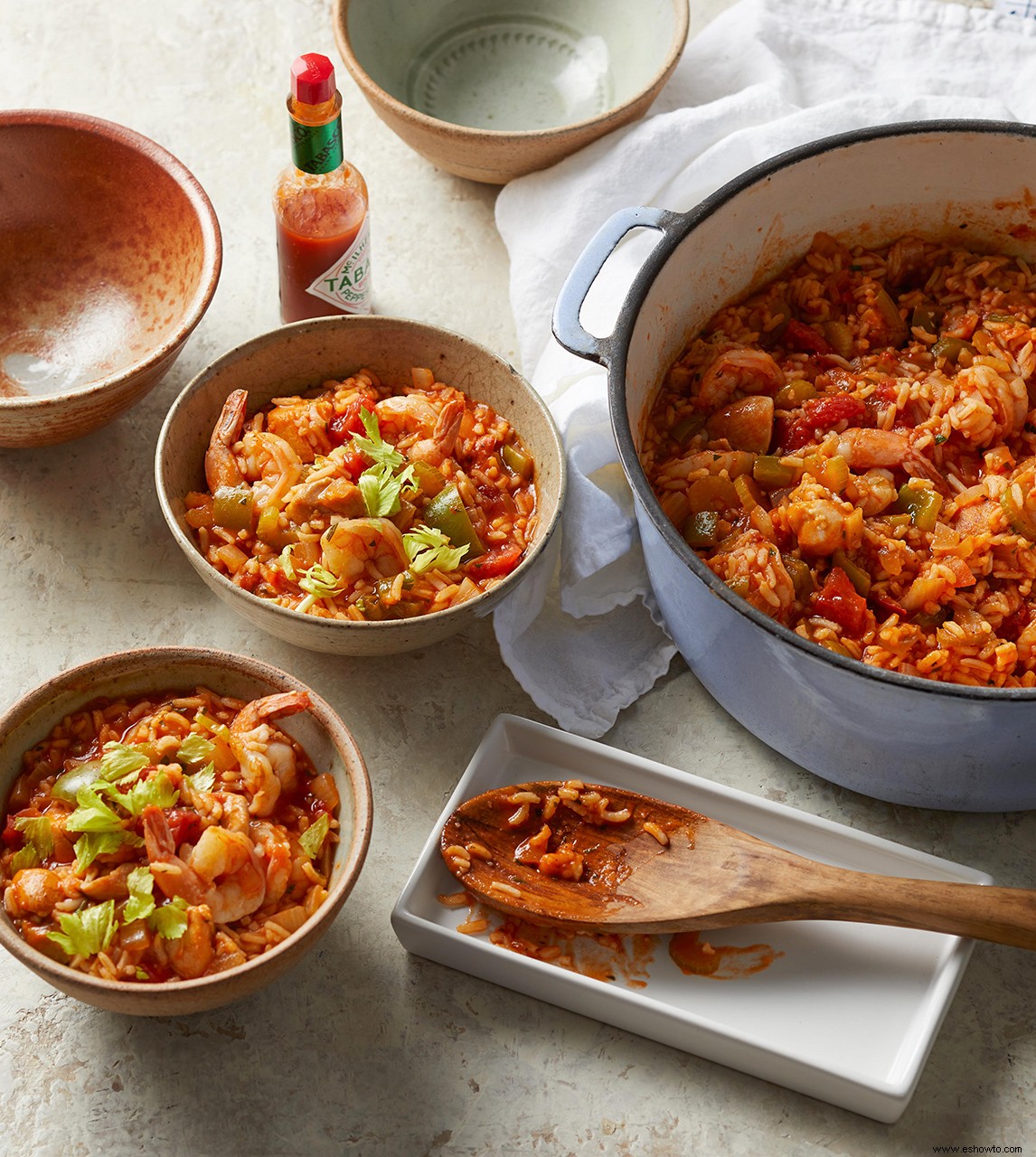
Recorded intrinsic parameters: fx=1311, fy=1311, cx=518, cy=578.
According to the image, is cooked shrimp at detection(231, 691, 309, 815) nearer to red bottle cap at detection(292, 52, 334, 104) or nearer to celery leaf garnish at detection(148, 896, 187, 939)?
celery leaf garnish at detection(148, 896, 187, 939)

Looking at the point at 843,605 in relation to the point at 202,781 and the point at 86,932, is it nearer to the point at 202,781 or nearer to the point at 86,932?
the point at 202,781

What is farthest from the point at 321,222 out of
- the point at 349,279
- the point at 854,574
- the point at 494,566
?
the point at 854,574

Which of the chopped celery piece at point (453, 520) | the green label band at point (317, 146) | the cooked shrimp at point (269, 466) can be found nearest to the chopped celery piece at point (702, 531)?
the chopped celery piece at point (453, 520)

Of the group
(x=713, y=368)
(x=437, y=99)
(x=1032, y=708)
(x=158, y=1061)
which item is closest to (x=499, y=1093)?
(x=158, y=1061)

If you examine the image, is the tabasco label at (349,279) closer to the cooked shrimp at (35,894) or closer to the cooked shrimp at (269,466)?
the cooked shrimp at (269,466)

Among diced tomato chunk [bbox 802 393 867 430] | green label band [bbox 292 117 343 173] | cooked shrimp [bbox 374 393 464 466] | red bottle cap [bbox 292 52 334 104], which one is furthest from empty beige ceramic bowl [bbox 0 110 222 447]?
diced tomato chunk [bbox 802 393 867 430]

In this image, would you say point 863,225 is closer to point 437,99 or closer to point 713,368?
point 713,368

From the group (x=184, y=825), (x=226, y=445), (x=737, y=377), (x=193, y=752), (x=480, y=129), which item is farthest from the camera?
(x=480, y=129)

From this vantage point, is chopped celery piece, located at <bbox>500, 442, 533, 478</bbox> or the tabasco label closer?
chopped celery piece, located at <bbox>500, 442, 533, 478</bbox>
